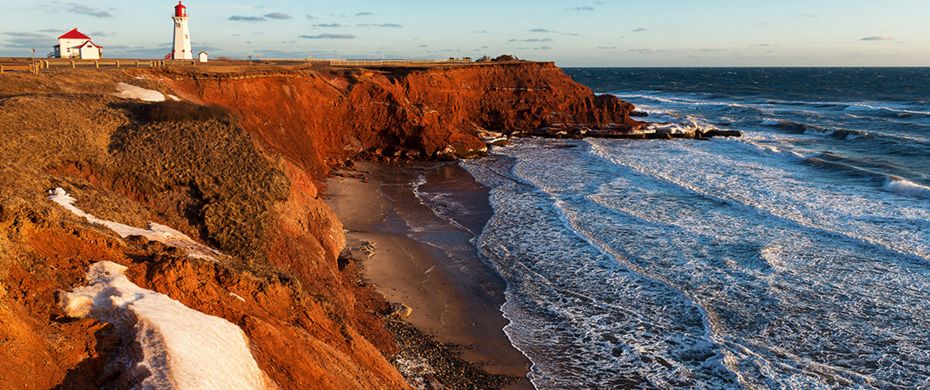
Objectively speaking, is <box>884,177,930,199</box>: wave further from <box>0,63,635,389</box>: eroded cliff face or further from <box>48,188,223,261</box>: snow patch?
<box>48,188,223,261</box>: snow patch

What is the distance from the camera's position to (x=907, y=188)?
29438 mm

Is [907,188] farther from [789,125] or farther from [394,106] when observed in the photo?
[789,125]

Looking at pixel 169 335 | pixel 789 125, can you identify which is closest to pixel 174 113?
pixel 169 335

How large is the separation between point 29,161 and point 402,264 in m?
9.67

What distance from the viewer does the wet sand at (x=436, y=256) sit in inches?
588

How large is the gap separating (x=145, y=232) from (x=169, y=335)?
4.15 meters

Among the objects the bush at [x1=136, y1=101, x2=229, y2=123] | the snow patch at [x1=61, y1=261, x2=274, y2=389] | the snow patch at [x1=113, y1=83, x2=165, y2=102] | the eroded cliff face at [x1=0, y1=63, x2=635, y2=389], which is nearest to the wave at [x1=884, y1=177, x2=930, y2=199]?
the eroded cliff face at [x1=0, y1=63, x2=635, y2=389]

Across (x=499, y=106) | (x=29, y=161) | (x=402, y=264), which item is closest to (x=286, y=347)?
(x=29, y=161)

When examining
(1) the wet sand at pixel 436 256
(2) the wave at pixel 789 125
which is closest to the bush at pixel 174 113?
(1) the wet sand at pixel 436 256

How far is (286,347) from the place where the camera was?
8.55 meters

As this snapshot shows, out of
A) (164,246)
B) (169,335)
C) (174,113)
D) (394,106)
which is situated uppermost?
(174,113)

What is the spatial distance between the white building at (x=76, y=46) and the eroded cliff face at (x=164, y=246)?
18385 mm

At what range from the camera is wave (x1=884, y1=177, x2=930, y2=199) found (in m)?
28.8

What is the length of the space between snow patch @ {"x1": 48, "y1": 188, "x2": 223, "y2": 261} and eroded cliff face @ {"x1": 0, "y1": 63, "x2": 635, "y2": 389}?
23 cm
